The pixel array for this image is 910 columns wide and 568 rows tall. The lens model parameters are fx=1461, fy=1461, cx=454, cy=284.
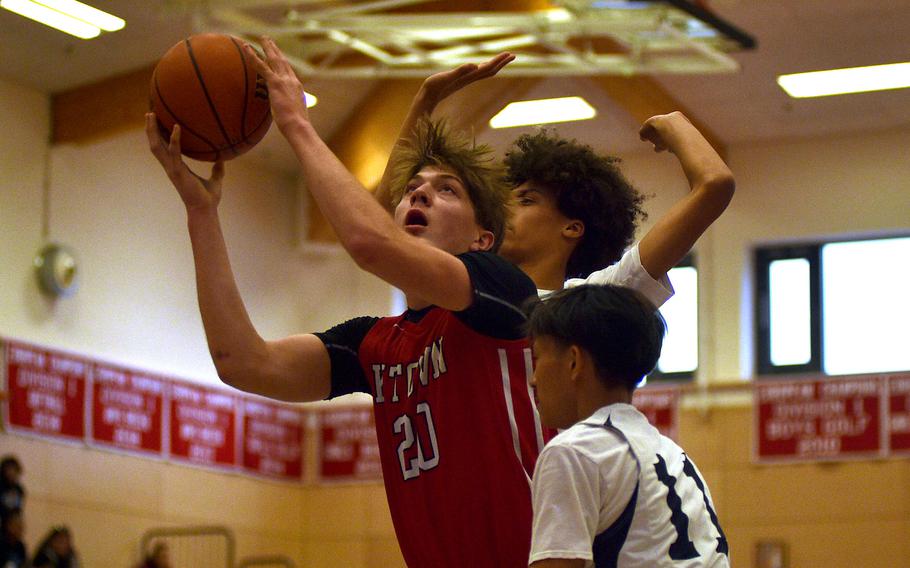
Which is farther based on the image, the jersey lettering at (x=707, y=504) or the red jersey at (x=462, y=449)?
the red jersey at (x=462, y=449)

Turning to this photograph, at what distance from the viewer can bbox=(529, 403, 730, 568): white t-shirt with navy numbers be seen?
2.50m

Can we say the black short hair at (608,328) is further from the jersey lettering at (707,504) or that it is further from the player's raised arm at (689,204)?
the player's raised arm at (689,204)

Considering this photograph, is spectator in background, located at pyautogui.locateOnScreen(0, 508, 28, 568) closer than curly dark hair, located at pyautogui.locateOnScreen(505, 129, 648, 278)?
No

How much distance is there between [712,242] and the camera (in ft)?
49.8

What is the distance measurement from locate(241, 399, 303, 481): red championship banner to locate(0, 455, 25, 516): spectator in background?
4.10 metres

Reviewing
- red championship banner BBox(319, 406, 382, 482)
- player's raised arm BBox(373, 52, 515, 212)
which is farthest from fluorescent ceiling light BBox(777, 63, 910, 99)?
player's raised arm BBox(373, 52, 515, 212)

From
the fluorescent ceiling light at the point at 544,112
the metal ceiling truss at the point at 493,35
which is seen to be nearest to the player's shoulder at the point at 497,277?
the metal ceiling truss at the point at 493,35

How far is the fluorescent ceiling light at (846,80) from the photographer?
13.1 m

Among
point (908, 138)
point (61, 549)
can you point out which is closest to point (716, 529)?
point (61, 549)

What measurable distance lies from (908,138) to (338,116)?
18.9 ft

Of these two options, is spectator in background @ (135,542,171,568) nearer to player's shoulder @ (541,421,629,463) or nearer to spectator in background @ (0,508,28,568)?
spectator in background @ (0,508,28,568)

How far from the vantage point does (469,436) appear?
3080 mm

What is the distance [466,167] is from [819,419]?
11483 millimetres

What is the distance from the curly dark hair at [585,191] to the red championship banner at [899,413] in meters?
10.9
